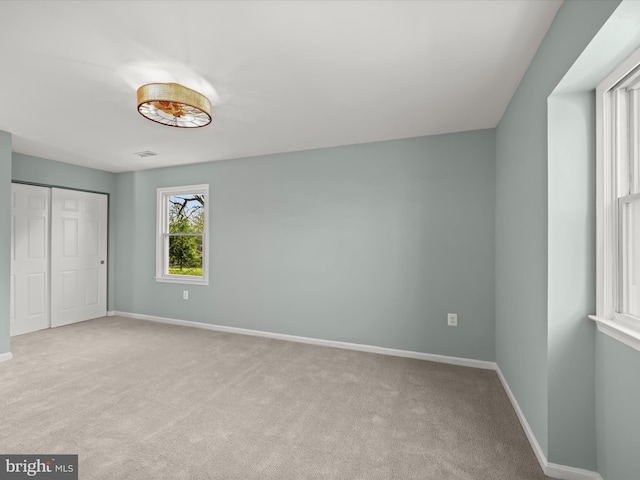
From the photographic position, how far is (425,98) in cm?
256

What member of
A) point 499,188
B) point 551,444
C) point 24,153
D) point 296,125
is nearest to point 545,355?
point 551,444

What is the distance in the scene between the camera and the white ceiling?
1596 mm

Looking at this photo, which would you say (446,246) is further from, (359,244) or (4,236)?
(4,236)

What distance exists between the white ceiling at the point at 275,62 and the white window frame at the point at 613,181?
1.73ft

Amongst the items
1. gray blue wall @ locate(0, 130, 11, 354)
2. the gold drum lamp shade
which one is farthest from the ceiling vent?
the gold drum lamp shade

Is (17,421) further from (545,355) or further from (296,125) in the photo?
A: (545,355)

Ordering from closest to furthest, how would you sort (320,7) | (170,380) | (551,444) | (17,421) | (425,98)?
1. (320,7)
2. (551,444)
3. (17,421)
4. (425,98)
5. (170,380)

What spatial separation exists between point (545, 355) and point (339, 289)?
2.30 metres

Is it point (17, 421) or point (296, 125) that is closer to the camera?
point (17, 421)

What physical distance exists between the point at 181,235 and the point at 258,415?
3432 mm

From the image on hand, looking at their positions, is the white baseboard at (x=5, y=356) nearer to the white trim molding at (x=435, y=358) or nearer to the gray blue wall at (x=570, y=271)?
the white trim molding at (x=435, y=358)

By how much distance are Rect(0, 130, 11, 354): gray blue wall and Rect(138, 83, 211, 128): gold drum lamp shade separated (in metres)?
2.12

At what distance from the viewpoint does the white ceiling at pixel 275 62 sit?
1596 mm

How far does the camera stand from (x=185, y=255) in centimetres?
495
